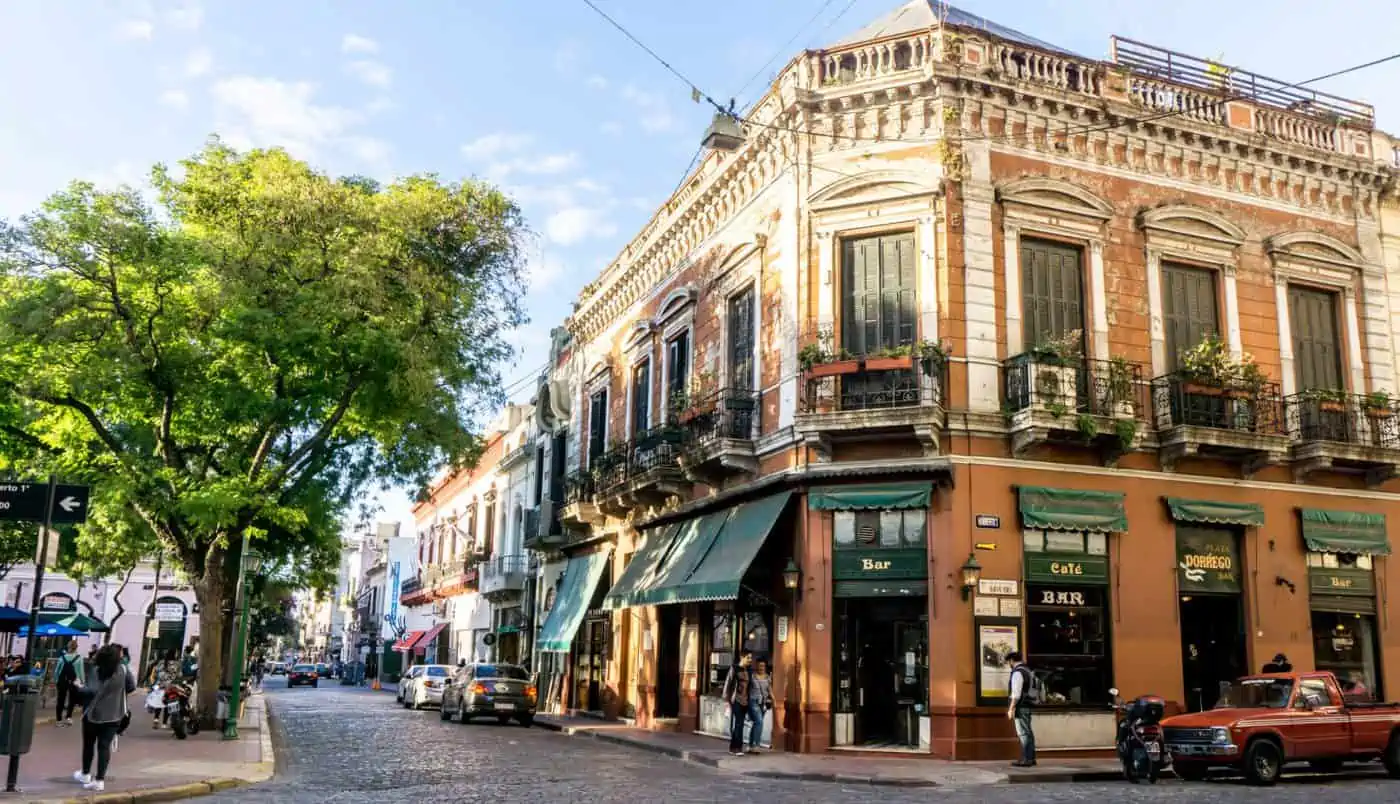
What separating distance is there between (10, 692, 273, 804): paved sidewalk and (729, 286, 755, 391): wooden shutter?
10.1 metres

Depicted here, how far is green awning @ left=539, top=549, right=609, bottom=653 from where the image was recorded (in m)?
26.9

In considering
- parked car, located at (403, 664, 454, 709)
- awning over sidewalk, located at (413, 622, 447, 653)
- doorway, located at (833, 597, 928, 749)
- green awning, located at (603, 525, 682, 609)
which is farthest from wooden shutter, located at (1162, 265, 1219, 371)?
awning over sidewalk, located at (413, 622, 447, 653)

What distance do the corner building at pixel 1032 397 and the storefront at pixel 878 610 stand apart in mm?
46

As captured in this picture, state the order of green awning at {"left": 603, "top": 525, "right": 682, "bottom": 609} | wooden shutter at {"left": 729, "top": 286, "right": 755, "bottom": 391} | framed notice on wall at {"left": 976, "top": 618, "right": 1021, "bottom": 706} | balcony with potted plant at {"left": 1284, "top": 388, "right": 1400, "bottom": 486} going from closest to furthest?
framed notice on wall at {"left": 976, "top": 618, "right": 1021, "bottom": 706} → balcony with potted plant at {"left": 1284, "top": 388, "right": 1400, "bottom": 486} → wooden shutter at {"left": 729, "top": 286, "right": 755, "bottom": 391} → green awning at {"left": 603, "top": 525, "right": 682, "bottom": 609}

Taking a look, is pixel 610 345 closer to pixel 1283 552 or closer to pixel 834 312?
pixel 834 312

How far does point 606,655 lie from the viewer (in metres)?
27.6

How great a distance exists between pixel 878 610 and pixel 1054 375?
15.0 ft

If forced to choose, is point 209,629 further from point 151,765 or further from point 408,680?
point 408,680

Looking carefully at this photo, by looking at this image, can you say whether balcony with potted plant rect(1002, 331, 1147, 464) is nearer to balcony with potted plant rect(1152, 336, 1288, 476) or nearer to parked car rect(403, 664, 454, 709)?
balcony with potted plant rect(1152, 336, 1288, 476)

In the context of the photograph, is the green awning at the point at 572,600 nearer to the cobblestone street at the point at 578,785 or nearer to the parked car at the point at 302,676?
the cobblestone street at the point at 578,785

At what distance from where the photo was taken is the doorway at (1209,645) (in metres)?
18.3

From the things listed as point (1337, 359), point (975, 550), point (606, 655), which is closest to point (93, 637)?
point (606, 655)

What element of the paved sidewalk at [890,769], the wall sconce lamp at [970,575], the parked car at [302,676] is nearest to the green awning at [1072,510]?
the wall sconce lamp at [970,575]

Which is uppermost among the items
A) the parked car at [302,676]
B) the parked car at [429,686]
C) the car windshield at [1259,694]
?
the car windshield at [1259,694]
